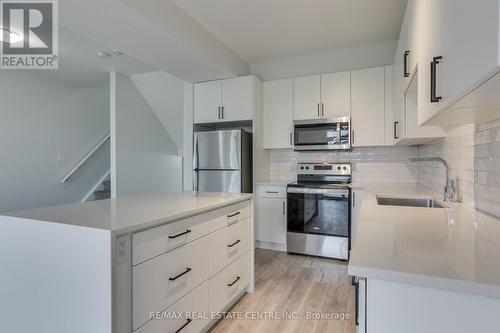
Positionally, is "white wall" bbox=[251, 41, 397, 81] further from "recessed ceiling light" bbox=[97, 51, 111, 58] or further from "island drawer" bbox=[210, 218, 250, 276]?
"island drawer" bbox=[210, 218, 250, 276]

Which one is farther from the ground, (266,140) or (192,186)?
(266,140)

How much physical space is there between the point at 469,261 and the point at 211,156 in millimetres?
2934

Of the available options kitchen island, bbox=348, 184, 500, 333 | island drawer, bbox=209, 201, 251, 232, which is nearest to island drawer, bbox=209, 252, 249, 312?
island drawer, bbox=209, 201, 251, 232

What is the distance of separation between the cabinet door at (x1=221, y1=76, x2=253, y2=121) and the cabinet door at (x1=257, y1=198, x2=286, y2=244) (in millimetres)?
1141

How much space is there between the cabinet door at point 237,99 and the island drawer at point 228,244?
1.65m

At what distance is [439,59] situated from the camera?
0.99 metres

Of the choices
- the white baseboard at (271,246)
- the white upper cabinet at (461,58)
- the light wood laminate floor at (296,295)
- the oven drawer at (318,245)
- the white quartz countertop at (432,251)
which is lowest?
the light wood laminate floor at (296,295)

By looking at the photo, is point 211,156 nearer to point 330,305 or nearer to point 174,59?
point 174,59

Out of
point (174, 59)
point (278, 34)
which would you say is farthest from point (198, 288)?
point (278, 34)

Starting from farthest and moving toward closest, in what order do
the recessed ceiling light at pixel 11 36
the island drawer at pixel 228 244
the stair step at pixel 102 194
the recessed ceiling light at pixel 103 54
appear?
the stair step at pixel 102 194
the recessed ceiling light at pixel 103 54
the recessed ceiling light at pixel 11 36
the island drawer at pixel 228 244

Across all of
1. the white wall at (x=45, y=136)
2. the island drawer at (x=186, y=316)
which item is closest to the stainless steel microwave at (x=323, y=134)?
the island drawer at (x=186, y=316)

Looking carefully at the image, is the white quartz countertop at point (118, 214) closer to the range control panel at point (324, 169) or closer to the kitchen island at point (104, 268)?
the kitchen island at point (104, 268)

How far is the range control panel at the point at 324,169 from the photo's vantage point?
335 centimetres

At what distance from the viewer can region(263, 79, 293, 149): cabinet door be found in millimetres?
3467
